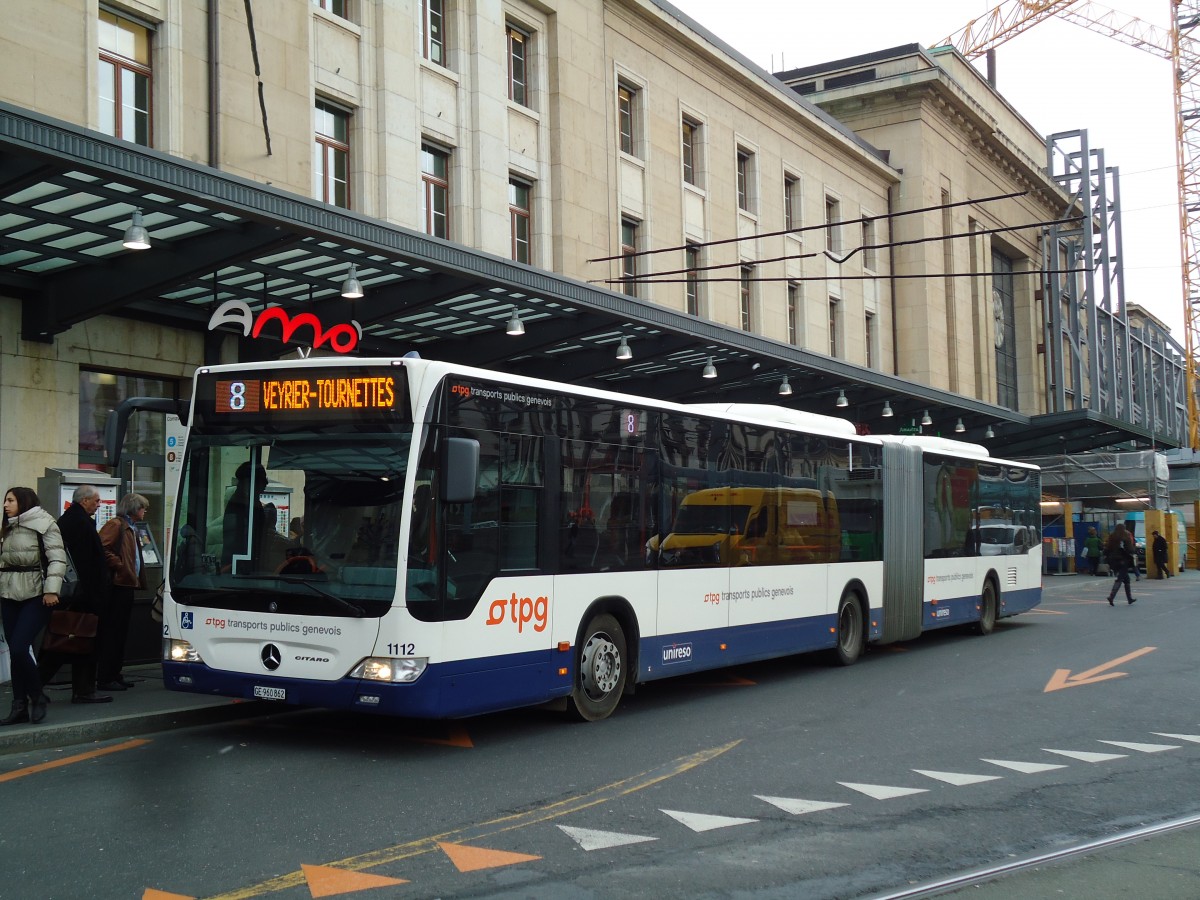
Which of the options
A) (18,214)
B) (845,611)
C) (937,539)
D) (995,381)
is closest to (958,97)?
(995,381)

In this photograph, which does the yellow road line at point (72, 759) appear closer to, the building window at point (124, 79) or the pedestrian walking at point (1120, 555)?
the building window at point (124, 79)

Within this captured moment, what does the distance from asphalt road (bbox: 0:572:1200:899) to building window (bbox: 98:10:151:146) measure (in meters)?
9.35

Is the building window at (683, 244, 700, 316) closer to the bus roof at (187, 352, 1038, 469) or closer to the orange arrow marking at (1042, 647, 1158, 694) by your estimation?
the bus roof at (187, 352, 1038, 469)

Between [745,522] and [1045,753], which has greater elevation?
[745,522]

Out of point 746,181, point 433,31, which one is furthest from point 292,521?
point 746,181

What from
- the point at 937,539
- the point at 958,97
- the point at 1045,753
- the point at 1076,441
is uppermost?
the point at 958,97

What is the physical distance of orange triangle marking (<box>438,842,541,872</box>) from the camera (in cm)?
588

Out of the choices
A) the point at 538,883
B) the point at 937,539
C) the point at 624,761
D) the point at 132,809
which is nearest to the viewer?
the point at 538,883

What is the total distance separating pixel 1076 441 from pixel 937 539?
95.4ft

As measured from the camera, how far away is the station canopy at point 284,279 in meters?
11.7

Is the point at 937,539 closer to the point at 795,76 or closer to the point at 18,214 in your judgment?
the point at 18,214

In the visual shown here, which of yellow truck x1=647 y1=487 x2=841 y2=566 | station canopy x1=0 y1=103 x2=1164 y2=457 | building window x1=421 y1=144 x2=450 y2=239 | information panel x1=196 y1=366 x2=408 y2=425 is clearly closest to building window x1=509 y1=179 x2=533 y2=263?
building window x1=421 y1=144 x2=450 y2=239

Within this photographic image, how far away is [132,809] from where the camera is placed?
705 cm

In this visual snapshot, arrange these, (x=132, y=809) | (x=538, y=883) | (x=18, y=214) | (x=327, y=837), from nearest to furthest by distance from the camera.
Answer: (x=538, y=883) < (x=327, y=837) < (x=132, y=809) < (x=18, y=214)
